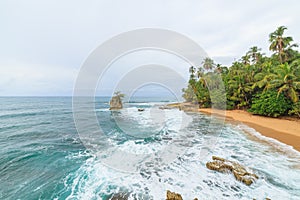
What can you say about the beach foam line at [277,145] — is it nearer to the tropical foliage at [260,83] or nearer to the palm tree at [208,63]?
the tropical foliage at [260,83]

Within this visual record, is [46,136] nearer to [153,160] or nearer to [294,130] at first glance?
[153,160]

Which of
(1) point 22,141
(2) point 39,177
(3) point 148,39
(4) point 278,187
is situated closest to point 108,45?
(3) point 148,39

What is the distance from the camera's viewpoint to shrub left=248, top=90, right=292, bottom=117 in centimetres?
1401

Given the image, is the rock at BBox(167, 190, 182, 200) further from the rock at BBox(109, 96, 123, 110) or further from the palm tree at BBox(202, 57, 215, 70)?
the palm tree at BBox(202, 57, 215, 70)

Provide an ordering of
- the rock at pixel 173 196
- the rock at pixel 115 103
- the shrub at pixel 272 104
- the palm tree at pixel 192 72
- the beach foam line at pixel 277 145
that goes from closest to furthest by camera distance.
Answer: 1. the rock at pixel 173 196
2. the beach foam line at pixel 277 145
3. the shrub at pixel 272 104
4. the rock at pixel 115 103
5. the palm tree at pixel 192 72

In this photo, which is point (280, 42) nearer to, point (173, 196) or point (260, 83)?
point (260, 83)

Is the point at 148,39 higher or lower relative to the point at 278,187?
higher

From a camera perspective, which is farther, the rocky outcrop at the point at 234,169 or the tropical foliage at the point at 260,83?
the tropical foliage at the point at 260,83

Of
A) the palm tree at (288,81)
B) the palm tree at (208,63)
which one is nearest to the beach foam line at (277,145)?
the palm tree at (288,81)

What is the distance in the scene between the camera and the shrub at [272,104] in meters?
14.0

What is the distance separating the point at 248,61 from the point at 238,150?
2669 centimetres

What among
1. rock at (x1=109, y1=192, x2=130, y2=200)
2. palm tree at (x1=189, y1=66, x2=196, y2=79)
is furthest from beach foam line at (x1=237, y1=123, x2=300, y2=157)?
palm tree at (x1=189, y1=66, x2=196, y2=79)

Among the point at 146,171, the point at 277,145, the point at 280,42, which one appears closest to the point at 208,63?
the point at 280,42

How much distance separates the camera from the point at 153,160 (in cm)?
763
